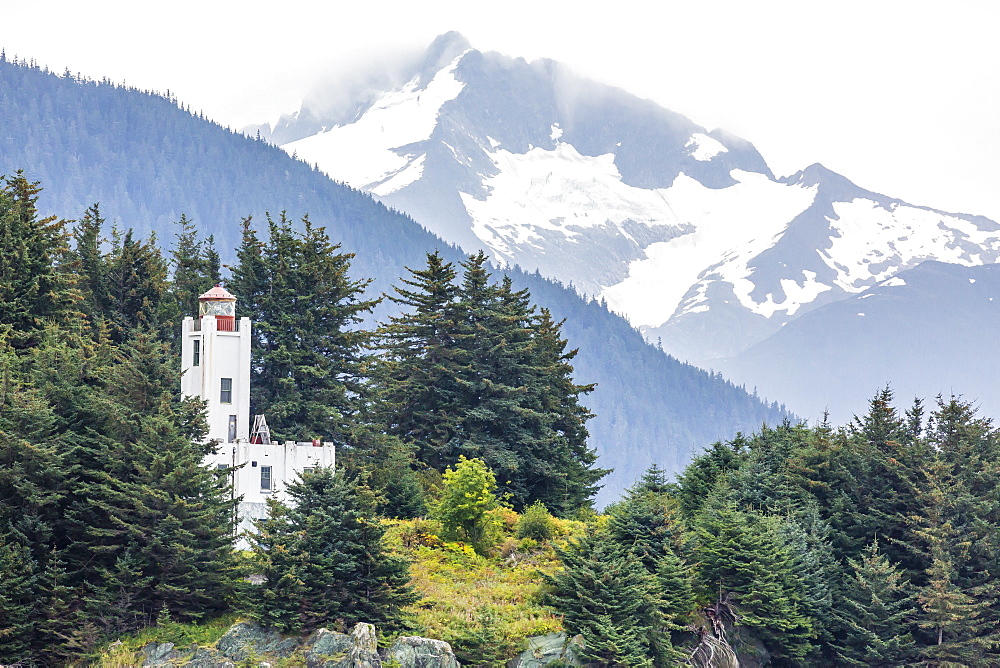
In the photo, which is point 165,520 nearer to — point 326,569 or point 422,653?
point 326,569

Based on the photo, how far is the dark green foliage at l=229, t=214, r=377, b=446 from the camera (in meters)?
62.9

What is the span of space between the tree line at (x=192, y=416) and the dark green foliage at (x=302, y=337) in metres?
0.11

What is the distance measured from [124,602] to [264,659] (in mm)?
5170

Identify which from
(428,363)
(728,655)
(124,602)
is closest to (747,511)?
(728,655)

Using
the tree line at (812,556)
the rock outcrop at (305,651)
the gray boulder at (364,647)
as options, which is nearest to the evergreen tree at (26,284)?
the rock outcrop at (305,651)

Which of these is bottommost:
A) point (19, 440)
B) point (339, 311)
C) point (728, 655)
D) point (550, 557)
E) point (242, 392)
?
point (728, 655)

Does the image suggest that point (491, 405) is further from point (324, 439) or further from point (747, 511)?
point (747, 511)

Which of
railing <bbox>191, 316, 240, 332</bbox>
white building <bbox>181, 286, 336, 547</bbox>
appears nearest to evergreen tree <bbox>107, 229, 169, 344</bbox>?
railing <bbox>191, 316, 240, 332</bbox>

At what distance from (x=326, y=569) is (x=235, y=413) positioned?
13.1 metres

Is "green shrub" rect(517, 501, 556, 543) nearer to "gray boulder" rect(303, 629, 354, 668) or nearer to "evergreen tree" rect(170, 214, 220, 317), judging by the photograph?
"gray boulder" rect(303, 629, 354, 668)

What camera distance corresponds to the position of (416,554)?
5147 cm

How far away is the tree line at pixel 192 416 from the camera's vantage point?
4309cm

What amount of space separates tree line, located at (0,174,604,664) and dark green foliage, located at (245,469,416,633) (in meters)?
0.14

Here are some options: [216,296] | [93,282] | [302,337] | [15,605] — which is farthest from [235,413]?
[15,605]
